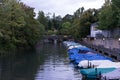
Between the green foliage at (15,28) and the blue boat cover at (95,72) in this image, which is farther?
the green foliage at (15,28)

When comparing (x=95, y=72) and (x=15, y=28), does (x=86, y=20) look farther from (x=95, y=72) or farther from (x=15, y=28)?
(x=95, y=72)

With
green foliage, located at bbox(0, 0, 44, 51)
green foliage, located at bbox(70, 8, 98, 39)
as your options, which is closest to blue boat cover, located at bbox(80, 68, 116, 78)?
green foliage, located at bbox(0, 0, 44, 51)

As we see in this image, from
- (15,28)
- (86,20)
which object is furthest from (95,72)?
(86,20)

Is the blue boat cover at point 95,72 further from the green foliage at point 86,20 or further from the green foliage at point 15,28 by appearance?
the green foliage at point 86,20

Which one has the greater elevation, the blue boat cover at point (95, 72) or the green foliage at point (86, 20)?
the green foliage at point (86, 20)

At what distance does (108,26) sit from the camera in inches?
4104

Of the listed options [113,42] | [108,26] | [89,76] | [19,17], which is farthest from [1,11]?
[89,76]

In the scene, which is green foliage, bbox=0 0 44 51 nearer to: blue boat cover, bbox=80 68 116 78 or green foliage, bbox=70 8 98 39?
green foliage, bbox=70 8 98 39

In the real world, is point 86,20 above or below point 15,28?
above

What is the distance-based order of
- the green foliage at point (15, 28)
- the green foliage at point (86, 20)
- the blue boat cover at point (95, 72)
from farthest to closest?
1. the green foliage at point (86, 20)
2. the green foliage at point (15, 28)
3. the blue boat cover at point (95, 72)

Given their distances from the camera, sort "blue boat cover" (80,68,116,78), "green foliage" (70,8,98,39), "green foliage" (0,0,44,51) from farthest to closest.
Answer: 1. "green foliage" (70,8,98,39)
2. "green foliage" (0,0,44,51)
3. "blue boat cover" (80,68,116,78)

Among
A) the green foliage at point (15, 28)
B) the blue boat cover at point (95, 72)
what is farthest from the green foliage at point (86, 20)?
the blue boat cover at point (95, 72)

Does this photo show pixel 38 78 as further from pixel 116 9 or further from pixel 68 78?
pixel 116 9

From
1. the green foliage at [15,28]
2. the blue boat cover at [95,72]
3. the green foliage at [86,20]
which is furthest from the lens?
the green foliage at [86,20]
